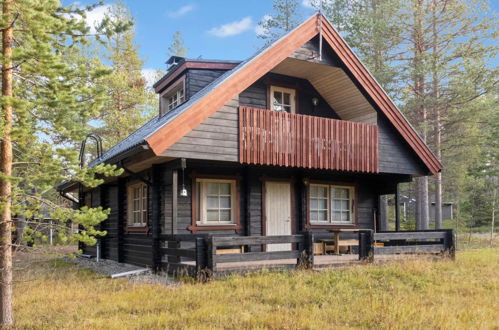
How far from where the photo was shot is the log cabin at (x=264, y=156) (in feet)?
34.7

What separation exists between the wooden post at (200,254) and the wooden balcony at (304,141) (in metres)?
2.47

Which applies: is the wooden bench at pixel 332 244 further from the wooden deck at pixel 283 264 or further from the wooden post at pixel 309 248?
the wooden post at pixel 309 248

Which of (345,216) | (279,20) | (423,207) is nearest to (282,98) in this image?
(345,216)

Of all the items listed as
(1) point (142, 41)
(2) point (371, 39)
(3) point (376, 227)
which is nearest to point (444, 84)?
(2) point (371, 39)

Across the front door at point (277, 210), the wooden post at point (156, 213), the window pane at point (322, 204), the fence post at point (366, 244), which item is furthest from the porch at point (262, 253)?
the window pane at point (322, 204)

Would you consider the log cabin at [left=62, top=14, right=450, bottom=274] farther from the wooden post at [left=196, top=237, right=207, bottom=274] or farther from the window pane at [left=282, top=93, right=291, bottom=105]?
the wooden post at [left=196, top=237, right=207, bottom=274]

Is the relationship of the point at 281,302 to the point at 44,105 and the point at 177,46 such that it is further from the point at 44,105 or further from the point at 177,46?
the point at 177,46

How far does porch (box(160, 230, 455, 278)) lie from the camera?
9.23 m

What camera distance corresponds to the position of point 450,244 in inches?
496

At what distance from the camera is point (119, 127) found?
28016mm

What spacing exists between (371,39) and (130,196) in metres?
16.6

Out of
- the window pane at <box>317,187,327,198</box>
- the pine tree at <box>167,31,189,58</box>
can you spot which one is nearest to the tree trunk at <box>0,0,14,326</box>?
the window pane at <box>317,187,327,198</box>

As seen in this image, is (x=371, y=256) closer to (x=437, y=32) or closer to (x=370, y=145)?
(x=370, y=145)

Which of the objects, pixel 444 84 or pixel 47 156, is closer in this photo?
pixel 47 156
